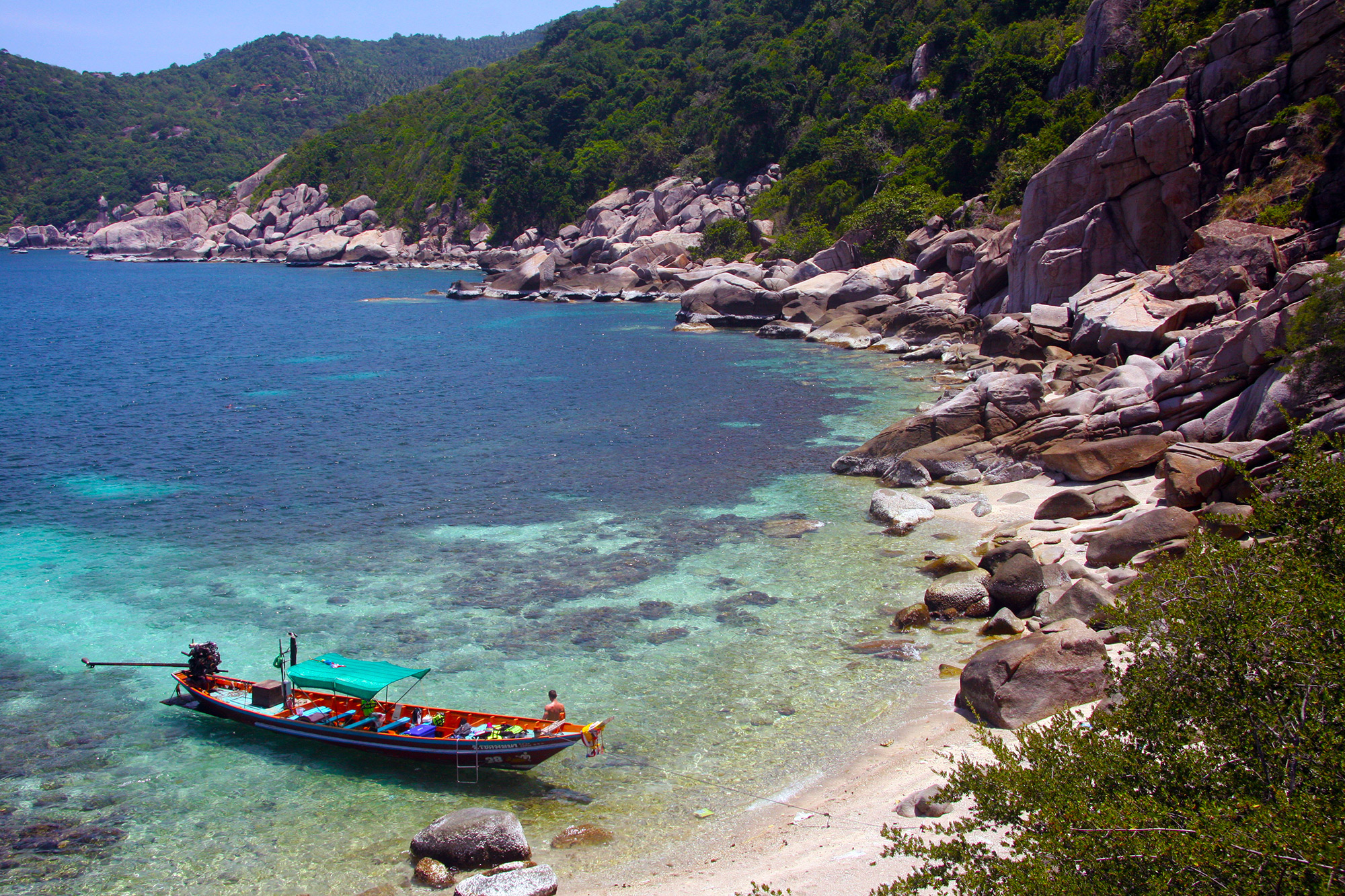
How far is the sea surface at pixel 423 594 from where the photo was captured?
12727 mm

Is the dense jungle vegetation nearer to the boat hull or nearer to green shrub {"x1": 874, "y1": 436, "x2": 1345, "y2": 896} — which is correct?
green shrub {"x1": 874, "y1": 436, "x2": 1345, "y2": 896}

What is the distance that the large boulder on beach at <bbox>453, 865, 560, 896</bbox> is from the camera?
34.0ft

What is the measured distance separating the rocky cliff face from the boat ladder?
116ft

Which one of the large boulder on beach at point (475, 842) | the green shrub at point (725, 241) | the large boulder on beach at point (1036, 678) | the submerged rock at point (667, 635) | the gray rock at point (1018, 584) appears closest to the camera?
the large boulder on beach at point (475, 842)

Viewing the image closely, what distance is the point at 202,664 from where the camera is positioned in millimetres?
15750

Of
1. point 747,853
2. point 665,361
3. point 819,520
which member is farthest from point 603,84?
point 747,853

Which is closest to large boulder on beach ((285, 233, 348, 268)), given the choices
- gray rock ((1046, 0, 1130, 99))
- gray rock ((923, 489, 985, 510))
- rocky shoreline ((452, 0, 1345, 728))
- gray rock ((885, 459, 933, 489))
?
rocky shoreline ((452, 0, 1345, 728))

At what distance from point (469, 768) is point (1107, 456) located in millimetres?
17203

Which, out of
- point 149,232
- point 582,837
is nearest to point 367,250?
point 149,232

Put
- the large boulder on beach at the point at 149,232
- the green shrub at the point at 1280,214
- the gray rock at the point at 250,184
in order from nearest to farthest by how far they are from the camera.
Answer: the green shrub at the point at 1280,214 < the large boulder on beach at the point at 149,232 < the gray rock at the point at 250,184

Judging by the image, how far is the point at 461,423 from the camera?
3672 cm

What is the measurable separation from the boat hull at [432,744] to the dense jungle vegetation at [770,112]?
4516 cm

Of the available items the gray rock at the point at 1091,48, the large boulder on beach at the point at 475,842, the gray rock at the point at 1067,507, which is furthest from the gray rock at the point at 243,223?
the large boulder on beach at the point at 475,842

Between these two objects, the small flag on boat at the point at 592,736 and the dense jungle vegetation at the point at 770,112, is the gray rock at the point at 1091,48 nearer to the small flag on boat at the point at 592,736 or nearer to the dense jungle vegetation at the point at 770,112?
the dense jungle vegetation at the point at 770,112
